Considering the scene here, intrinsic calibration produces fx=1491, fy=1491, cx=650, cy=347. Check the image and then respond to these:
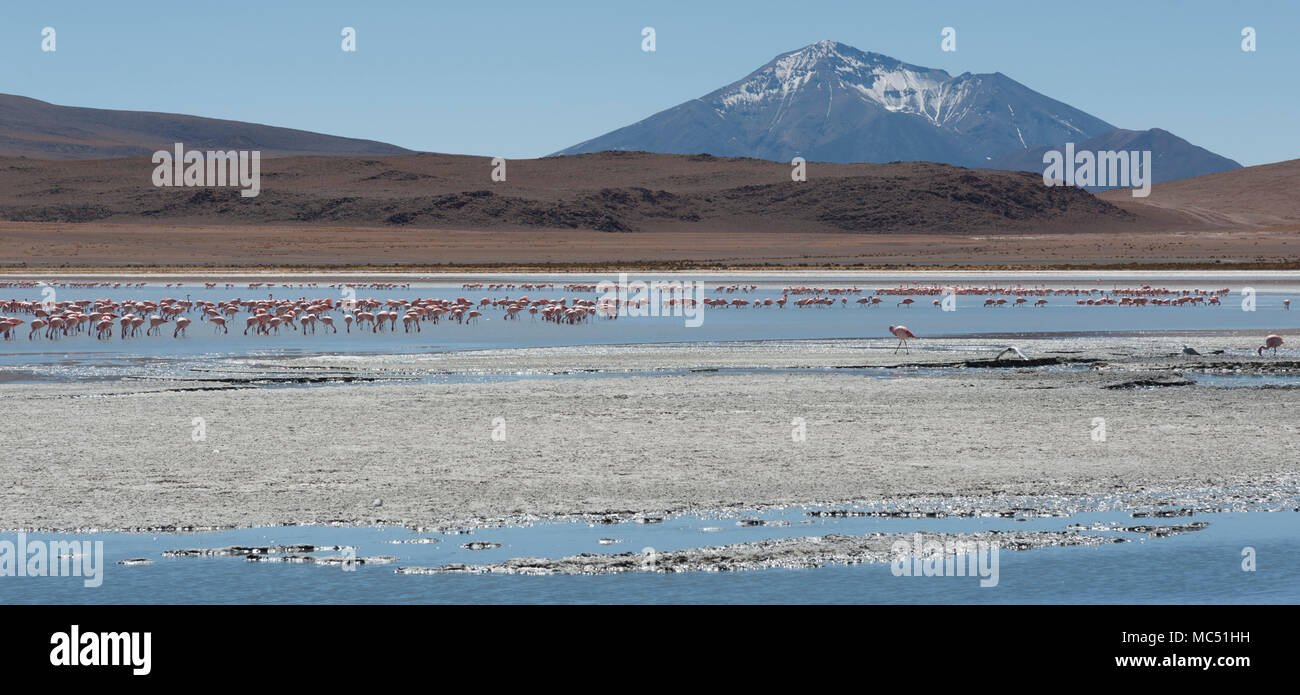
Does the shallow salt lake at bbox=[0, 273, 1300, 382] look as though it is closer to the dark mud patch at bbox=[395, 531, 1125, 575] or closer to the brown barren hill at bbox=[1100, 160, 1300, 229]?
the dark mud patch at bbox=[395, 531, 1125, 575]

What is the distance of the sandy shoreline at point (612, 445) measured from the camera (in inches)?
376

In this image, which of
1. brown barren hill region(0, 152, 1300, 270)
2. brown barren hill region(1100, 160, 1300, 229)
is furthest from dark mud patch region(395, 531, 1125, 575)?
brown barren hill region(1100, 160, 1300, 229)

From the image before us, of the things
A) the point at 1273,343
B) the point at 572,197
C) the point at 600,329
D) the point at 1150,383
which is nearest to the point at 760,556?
the point at 1150,383

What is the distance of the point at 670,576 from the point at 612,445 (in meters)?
4.43

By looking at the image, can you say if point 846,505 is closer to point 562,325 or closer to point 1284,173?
point 562,325

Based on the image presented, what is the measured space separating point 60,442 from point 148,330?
1611cm

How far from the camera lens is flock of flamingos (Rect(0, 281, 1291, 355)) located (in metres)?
27.3

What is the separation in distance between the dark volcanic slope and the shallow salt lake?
83.1 metres

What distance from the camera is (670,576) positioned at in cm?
745

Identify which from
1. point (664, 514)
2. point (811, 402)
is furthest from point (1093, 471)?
point (811, 402)

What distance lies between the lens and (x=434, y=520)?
8.92m


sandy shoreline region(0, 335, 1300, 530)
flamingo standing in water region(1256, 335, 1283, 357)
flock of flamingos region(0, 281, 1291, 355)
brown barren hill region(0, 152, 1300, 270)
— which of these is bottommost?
sandy shoreline region(0, 335, 1300, 530)

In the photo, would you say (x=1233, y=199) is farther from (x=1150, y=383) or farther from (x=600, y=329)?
(x=1150, y=383)

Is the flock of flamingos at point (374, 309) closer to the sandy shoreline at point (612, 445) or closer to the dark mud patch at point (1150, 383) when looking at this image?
the dark mud patch at point (1150, 383)
